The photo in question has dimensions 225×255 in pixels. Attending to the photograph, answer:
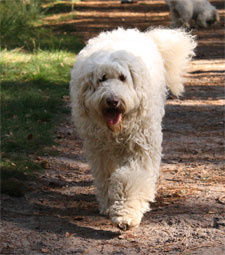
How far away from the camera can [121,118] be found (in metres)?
5.31

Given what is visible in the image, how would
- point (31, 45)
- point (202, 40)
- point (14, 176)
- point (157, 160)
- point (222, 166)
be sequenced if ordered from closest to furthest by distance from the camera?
point (157, 160), point (14, 176), point (222, 166), point (31, 45), point (202, 40)

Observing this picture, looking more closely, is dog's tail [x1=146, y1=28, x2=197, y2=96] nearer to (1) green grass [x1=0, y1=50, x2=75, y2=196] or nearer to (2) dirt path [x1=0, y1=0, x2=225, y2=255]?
(2) dirt path [x1=0, y1=0, x2=225, y2=255]

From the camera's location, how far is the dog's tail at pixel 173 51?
6984 mm

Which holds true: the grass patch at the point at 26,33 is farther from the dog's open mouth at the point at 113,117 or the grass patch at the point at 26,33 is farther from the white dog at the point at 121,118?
the dog's open mouth at the point at 113,117

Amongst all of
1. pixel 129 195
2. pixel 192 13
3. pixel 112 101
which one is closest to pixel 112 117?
pixel 112 101

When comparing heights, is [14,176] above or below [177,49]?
below

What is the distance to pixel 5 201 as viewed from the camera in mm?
5984

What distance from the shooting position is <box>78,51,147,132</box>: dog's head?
5.14 metres

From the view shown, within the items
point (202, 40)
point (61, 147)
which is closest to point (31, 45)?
point (202, 40)

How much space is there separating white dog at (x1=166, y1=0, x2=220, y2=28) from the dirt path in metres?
7.58

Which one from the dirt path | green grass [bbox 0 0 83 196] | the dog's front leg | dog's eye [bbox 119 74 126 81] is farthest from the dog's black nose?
green grass [bbox 0 0 83 196]

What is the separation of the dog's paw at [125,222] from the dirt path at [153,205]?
70mm

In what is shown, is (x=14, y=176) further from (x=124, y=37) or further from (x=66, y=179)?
(x=124, y=37)

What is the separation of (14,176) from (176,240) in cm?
225
